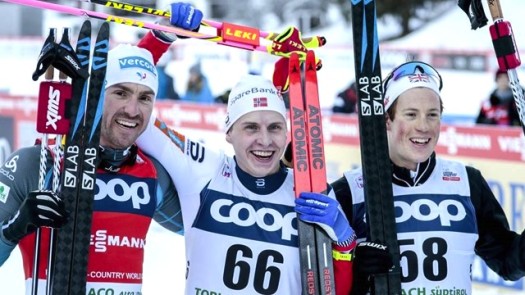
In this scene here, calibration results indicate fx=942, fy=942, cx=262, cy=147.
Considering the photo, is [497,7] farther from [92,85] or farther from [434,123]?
[92,85]

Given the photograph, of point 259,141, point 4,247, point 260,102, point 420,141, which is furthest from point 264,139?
point 4,247

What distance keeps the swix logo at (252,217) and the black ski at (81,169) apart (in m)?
0.52

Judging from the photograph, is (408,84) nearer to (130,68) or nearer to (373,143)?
(373,143)

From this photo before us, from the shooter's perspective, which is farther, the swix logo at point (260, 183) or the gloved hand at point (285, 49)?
the gloved hand at point (285, 49)

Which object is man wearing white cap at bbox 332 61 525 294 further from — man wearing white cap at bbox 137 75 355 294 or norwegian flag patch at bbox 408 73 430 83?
man wearing white cap at bbox 137 75 355 294

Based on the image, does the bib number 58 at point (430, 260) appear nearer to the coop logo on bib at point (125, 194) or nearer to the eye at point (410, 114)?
the eye at point (410, 114)

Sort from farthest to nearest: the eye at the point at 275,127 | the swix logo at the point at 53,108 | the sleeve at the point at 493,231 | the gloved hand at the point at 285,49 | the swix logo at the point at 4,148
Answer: the swix logo at the point at 4,148
the gloved hand at the point at 285,49
the sleeve at the point at 493,231
the eye at the point at 275,127
the swix logo at the point at 53,108

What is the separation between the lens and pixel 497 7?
401cm

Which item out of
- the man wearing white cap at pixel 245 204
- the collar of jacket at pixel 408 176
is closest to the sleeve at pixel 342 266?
the man wearing white cap at pixel 245 204

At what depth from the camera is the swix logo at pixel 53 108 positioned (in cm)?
363

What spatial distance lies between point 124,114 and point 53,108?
0.91ft

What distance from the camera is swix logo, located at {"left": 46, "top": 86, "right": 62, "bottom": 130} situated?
363 centimetres

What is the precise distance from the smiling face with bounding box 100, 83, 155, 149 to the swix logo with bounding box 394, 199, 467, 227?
112 cm

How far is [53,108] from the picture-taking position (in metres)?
3.64
